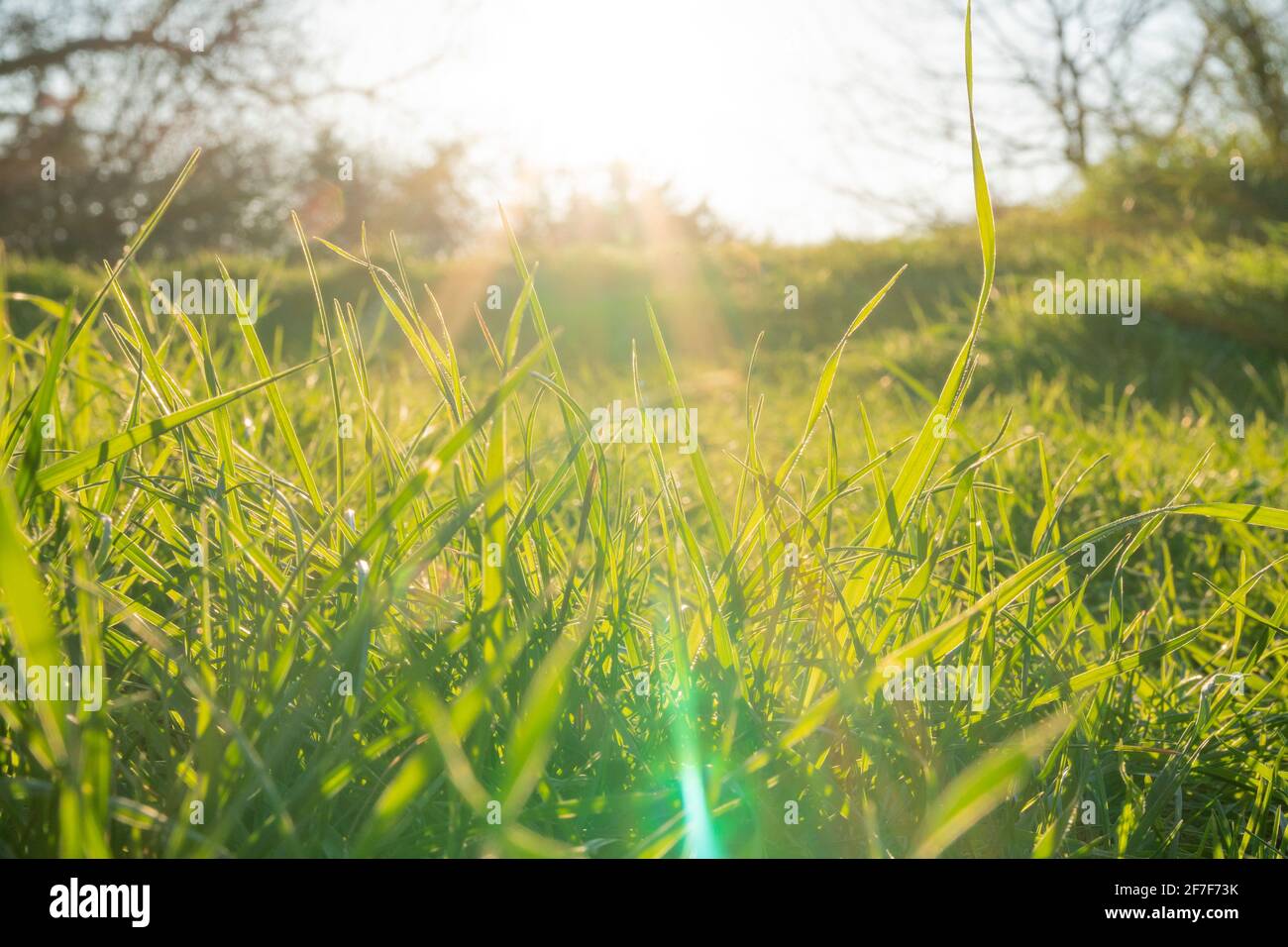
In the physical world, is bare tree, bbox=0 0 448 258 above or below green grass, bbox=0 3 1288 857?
above

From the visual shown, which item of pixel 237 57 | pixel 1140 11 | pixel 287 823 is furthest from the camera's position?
pixel 1140 11

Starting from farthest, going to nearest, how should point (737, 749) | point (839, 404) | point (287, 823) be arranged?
point (839, 404) < point (737, 749) < point (287, 823)

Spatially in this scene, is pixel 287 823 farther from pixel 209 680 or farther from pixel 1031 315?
pixel 1031 315

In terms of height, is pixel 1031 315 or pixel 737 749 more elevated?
pixel 1031 315

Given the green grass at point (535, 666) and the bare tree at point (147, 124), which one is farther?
the bare tree at point (147, 124)

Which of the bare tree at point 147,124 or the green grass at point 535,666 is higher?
the bare tree at point 147,124

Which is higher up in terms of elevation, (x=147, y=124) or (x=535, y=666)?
(x=147, y=124)

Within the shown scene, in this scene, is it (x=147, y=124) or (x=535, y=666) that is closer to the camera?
(x=535, y=666)

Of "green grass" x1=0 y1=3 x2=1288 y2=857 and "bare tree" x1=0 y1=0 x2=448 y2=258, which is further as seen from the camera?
"bare tree" x1=0 y1=0 x2=448 y2=258

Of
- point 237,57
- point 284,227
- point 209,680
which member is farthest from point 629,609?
point 284,227

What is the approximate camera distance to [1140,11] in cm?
1454
